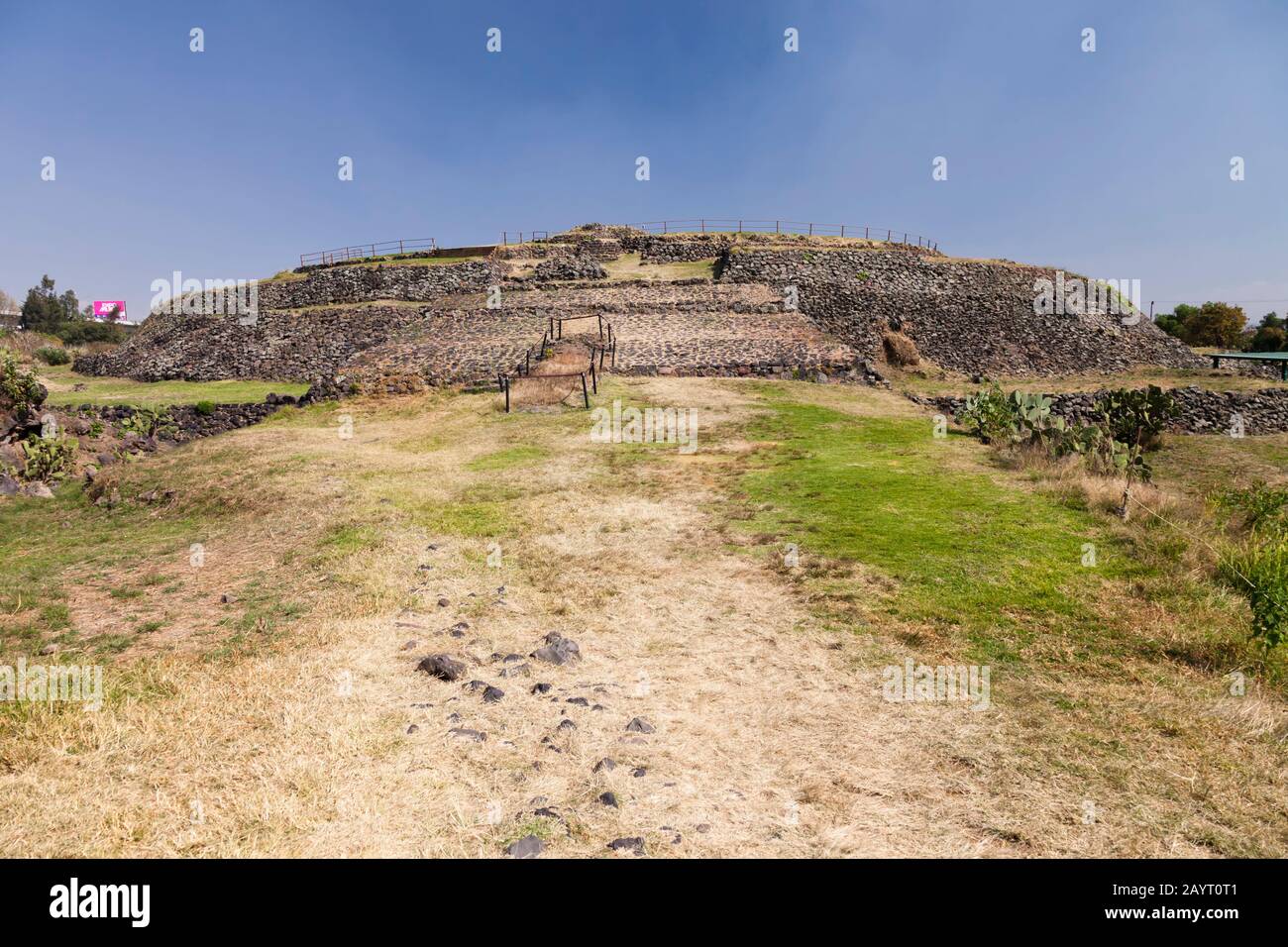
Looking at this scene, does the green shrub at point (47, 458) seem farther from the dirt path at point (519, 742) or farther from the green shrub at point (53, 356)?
the green shrub at point (53, 356)

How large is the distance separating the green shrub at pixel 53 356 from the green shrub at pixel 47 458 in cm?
3374

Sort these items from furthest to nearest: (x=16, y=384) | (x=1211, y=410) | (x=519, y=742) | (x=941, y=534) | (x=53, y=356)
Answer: (x=53, y=356) < (x=1211, y=410) < (x=16, y=384) < (x=941, y=534) < (x=519, y=742)

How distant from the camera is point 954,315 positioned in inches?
1412

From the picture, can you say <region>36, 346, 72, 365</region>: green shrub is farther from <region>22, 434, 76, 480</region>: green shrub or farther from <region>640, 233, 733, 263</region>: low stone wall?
<region>640, 233, 733, 263</region>: low stone wall

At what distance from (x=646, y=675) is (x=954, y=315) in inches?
1451

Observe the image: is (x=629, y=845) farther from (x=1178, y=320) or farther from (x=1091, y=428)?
(x=1178, y=320)

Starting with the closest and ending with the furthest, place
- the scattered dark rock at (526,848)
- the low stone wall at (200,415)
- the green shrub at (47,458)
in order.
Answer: the scattered dark rock at (526,848)
the green shrub at (47,458)
the low stone wall at (200,415)

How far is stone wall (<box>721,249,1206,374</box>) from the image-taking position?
34.1 meters

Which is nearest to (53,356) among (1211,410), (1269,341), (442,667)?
(442,667)

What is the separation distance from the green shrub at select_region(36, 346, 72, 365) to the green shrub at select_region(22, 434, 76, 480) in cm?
3374

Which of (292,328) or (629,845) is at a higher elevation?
(292,328)

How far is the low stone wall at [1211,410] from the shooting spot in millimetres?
20641

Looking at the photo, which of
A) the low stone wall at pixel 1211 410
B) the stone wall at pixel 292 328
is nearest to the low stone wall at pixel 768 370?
the low stone wall at pixel 1211 410
